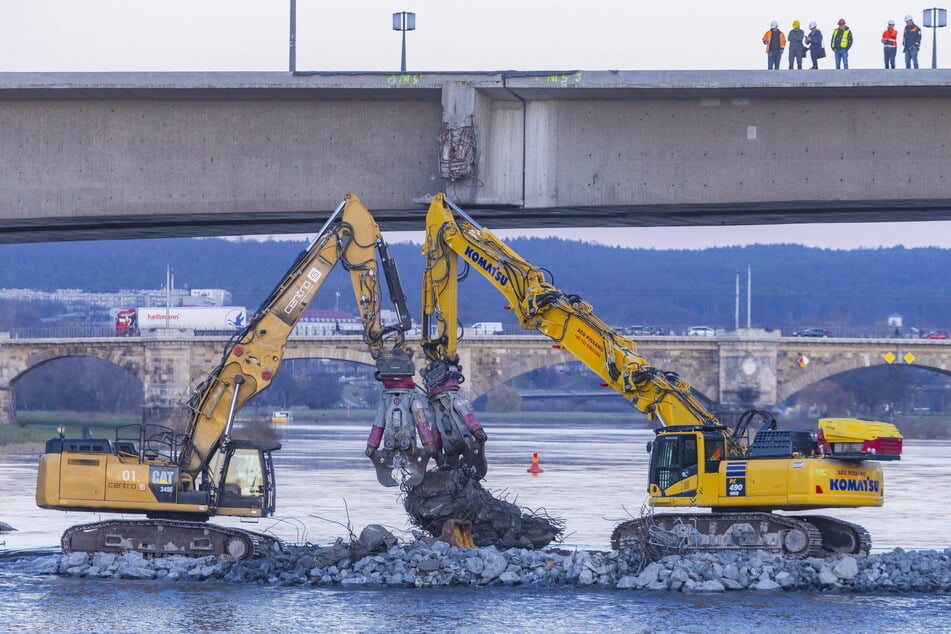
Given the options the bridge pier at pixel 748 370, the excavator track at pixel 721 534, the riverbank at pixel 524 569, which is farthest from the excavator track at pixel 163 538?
the bridge pier at pixel 748 370

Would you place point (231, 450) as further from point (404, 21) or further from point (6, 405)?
point (6, 405)

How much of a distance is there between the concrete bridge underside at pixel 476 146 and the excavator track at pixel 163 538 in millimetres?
5760

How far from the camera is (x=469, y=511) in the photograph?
28953 mm

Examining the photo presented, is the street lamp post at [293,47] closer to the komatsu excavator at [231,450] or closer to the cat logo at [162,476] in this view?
the komatsu excavator at [231,450]

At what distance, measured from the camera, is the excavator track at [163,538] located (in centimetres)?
2827

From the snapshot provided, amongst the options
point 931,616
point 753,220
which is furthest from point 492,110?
point 931,616

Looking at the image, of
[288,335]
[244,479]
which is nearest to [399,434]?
[288,335]

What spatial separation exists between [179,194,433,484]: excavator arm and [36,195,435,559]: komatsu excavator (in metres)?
0.02

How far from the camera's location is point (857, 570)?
87.7 feet

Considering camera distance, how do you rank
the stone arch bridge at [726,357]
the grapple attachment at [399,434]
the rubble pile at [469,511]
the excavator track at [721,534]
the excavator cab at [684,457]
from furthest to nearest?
the stone arch bridge at [726,357] < the rubble pile at [469,511] < the excavator cab at [684,457] < the excavator track at [721,534] < the grapple attachment at [399,434]

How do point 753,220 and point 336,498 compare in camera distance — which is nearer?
point 753,220

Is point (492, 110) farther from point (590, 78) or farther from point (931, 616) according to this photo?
point (931, 616)

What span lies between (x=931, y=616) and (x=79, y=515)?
24.6m

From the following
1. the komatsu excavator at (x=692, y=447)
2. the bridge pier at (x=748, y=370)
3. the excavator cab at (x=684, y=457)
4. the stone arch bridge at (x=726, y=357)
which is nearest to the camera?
the komatsu excavator at (x=692, y=447)
